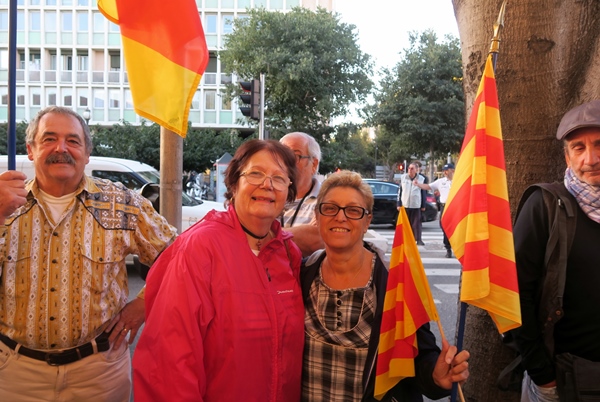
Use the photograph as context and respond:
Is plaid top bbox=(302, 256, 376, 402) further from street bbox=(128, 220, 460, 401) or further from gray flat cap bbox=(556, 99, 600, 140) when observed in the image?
street bbox=(128, 220, 460, 401)

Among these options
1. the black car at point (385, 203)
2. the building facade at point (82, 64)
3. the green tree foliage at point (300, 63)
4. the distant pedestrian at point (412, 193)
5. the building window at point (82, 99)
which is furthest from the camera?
the building window at point (82, 99)

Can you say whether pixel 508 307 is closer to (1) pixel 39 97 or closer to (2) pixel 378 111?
(2) pixel 378 111

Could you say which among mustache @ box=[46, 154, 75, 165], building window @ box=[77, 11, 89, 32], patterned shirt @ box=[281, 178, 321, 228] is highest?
building window @ box=[77, 11, 89, 32]

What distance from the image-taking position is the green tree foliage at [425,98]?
28.3 metres

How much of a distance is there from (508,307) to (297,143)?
1992mm

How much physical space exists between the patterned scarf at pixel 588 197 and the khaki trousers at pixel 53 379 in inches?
88.4

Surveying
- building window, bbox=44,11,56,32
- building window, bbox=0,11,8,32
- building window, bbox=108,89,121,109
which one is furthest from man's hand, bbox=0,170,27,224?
building window, bbox=0,11,8,32

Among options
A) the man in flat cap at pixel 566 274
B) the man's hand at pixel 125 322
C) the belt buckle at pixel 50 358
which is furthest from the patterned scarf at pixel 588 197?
the belt buckle at pixel 50 358

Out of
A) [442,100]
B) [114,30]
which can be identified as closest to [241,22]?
[442,100]

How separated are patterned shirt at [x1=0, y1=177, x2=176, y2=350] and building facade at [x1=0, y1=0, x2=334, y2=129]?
132 ft

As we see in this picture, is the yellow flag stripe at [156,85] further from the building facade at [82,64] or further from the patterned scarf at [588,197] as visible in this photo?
the building facade at [82,64]

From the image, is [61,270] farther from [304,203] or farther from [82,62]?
[82,62]

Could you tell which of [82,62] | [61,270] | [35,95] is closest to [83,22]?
[82,62]

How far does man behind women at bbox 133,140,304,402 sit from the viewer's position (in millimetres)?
1880
